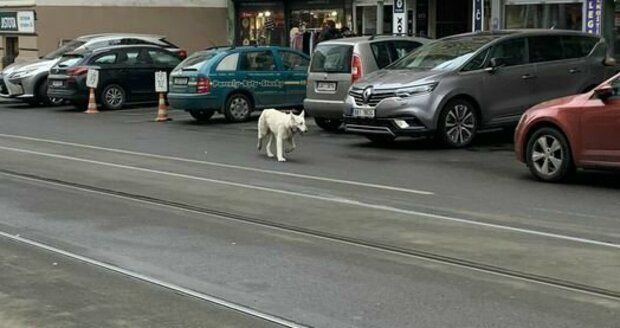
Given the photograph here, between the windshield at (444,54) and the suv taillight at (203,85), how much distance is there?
4742 millimetres

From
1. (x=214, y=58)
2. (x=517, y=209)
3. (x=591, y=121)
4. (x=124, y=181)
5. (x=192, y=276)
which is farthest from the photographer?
(x=214, y=58)

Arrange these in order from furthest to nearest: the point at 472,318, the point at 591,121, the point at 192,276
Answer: the point at 591,121
the point at 192,276
the point at 472,318

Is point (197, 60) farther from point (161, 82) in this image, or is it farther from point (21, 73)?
point (21, 73)

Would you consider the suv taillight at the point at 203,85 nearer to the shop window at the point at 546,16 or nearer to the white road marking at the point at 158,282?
the shop window at the point at 546,16

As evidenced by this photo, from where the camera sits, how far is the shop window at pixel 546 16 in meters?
20.2

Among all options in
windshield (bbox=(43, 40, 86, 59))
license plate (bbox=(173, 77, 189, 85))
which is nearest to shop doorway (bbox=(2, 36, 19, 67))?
windshield (bbox=(43, 40, 86, 59))

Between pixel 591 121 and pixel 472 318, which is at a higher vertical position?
pixel 591 121

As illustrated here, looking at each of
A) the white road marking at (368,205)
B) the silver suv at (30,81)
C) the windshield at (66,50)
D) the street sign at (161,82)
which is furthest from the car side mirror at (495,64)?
the windshield at (66,50)

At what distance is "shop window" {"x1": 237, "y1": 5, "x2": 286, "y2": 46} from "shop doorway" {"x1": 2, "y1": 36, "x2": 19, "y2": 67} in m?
8.20

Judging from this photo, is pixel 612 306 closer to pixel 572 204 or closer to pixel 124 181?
pixel 572 204

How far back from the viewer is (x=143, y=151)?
13562 mm

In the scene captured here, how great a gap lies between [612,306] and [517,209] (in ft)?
10.5

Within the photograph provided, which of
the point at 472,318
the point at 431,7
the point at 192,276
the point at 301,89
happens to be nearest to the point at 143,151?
the point at 301,89

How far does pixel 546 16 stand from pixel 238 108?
26.4ft
